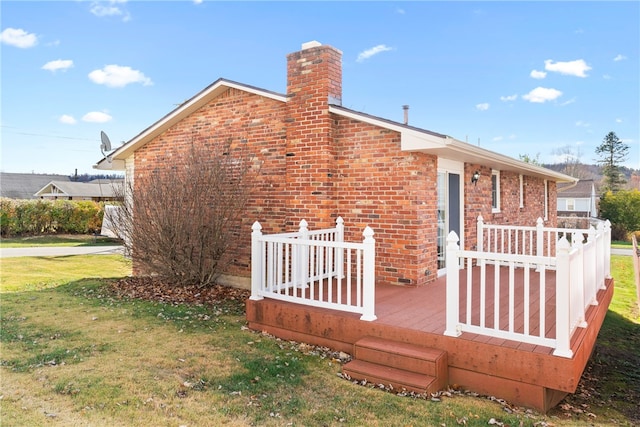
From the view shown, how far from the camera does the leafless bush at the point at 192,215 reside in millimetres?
8438

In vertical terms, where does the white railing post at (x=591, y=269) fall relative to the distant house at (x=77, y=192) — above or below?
below

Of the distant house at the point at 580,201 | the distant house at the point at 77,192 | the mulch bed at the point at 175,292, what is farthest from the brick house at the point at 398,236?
the distant house at the point at 580,201

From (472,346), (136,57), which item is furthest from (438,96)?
(472,346)

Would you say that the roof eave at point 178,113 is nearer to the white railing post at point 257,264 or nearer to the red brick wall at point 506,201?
the white railing post at point 257,264

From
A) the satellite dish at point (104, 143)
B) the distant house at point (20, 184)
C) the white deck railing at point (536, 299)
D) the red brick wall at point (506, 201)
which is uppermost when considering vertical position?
the distant house at point (20, 184)

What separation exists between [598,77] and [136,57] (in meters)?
30.0

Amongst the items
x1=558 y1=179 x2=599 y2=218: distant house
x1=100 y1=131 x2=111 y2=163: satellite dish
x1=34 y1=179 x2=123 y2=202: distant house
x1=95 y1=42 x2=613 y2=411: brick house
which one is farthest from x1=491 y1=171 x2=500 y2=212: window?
x1=558 y1=179 x2=599 y2=218: distant house

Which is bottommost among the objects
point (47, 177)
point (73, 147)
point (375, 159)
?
point (375, 159)

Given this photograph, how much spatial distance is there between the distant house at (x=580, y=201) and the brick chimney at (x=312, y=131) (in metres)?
44.6

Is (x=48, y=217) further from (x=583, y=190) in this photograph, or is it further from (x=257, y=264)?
(x=583, y=190)

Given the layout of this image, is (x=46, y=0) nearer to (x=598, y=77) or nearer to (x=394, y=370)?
(x=394, y=370)

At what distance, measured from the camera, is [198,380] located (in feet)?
14.8

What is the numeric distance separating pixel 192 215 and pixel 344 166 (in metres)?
3.17

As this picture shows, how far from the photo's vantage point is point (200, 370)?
477cm
